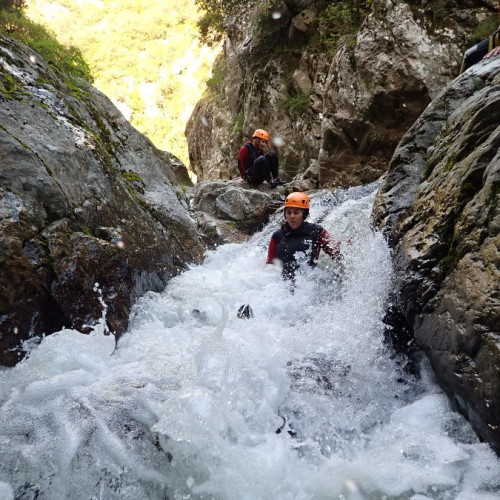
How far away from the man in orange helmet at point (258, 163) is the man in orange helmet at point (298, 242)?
14.0ft

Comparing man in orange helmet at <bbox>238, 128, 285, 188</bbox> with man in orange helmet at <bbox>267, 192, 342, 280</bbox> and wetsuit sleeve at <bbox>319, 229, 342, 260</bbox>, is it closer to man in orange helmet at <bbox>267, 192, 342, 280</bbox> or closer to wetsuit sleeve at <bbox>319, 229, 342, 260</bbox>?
man in orange helmet at <bbox>267, 192, 342, 280</bbox>

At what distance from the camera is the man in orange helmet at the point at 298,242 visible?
17.4ft

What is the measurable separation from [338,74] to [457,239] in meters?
9.09

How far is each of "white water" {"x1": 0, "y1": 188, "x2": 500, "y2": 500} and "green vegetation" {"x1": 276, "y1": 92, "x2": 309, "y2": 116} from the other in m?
9.59

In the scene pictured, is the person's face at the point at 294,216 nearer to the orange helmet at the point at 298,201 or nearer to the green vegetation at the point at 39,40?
the orange helmet at the point at 298,201

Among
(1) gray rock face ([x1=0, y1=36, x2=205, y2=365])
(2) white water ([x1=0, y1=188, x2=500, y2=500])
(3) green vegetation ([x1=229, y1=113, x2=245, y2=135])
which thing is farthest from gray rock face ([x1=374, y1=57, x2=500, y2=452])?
(3) green vegetation ([x1=229, y1=113, x2=245, y2=135])

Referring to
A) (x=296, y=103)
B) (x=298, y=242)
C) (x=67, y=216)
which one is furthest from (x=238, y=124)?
(x=67, y=216)

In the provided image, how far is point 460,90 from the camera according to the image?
4.45 metres

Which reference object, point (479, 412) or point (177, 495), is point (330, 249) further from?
point (177, 495)

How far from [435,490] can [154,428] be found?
153cm

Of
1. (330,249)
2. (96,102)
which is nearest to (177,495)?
(330,249)

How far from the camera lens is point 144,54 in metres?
32.8

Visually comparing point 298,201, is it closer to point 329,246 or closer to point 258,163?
point 329,246

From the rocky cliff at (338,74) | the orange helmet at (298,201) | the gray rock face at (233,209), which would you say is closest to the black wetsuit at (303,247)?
the orange helmet at (298,201)
